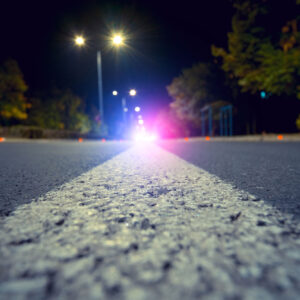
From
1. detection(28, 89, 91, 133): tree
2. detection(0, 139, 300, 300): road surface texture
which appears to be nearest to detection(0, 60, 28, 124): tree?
detection(28, 89, 91, 133): tree

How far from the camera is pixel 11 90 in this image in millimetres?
32219

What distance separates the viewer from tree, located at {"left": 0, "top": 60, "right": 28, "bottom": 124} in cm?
3108

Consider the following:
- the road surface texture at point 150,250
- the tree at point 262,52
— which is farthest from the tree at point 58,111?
the road surface texture at point 150,250

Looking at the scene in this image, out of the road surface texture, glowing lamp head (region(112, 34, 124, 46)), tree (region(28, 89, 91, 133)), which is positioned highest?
glowing lamp head (region(112, 34, 124, 46))

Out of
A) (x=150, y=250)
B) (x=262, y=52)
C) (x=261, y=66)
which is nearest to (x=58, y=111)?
(x=261, y=66)

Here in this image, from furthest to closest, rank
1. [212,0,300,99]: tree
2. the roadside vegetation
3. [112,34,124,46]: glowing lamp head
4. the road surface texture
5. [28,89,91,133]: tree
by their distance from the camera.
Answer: [28,89,91,133]: tree < [112,34,124,46]: glowing lamp head < the roadside vegetation < [212,0,300,99]: tree < the road surface texture

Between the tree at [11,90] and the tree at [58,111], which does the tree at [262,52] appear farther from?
the tree at [58,111]

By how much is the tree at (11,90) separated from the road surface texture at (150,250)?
112 feet

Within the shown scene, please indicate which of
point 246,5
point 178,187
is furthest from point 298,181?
point 246,5

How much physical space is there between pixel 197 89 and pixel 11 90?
22.8m

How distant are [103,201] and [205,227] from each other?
785 mm

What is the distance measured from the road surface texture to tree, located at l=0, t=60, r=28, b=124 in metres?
34.3

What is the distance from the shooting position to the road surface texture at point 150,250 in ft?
2.31

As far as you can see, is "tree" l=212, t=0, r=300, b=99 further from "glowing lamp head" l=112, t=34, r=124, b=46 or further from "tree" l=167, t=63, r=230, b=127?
"tree" l=167, t=63, r=230, b=127
